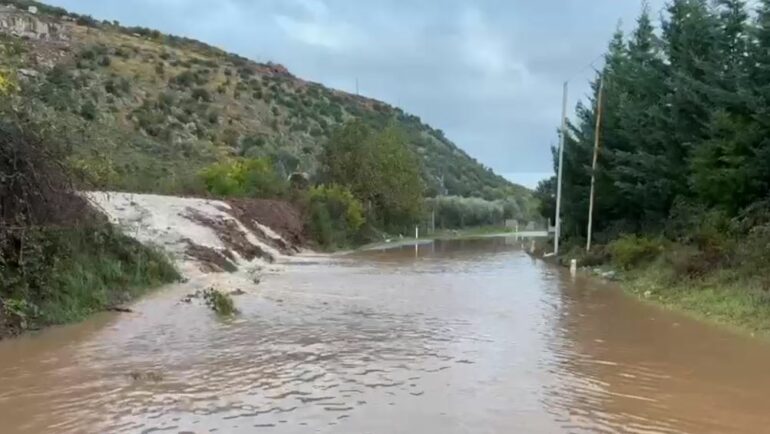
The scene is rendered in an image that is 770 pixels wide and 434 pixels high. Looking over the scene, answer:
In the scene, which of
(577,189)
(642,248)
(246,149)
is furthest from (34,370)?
(246,149)

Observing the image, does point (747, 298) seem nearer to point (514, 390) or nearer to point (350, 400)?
point (514, 390)

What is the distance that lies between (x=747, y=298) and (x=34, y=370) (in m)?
13.4

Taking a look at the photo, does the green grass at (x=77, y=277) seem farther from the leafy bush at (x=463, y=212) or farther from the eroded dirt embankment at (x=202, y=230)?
the leafy bush at (x=463, y=212)

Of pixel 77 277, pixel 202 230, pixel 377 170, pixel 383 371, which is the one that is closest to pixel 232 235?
pixel 202 230

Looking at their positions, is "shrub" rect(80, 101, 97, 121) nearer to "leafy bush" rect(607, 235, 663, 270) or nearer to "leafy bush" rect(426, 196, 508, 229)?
"leafy bush" rect(607, 235, 663, 270)

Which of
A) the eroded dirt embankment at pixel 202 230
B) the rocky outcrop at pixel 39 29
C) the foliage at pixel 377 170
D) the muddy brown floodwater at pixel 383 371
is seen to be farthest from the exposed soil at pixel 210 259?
the rocky outcrop at pixel 39 29

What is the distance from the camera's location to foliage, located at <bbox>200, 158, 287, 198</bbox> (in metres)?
40.3

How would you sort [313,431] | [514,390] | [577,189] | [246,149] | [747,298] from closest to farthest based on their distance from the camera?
[313,431] < [514,390] < [747,298] < [577,189] < [246,149]

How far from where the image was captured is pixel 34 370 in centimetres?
1034

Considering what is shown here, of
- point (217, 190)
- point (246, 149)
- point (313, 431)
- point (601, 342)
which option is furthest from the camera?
point (246, 149)

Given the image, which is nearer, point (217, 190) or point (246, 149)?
point (217, 190)

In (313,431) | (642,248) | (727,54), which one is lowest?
(313,431)

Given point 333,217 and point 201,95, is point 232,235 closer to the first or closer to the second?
point 333,217

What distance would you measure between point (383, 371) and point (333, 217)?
3820cm
